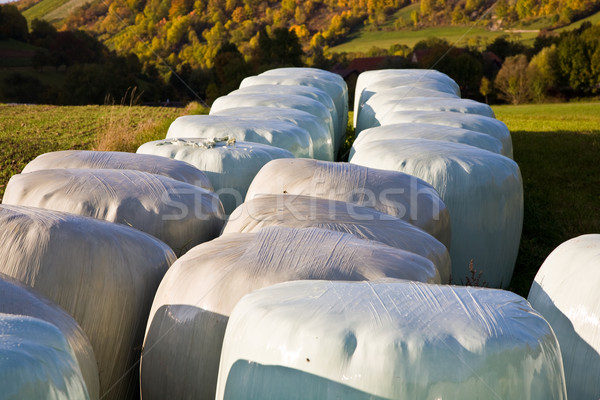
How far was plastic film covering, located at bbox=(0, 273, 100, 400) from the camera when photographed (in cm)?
204

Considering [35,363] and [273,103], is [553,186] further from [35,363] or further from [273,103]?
[35,363]

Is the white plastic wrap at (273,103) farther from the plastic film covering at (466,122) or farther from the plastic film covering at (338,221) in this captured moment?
the plastic film covering at (338,221)

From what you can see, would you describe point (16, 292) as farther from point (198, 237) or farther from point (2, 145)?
point (2, 145)

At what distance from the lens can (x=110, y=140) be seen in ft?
27.6

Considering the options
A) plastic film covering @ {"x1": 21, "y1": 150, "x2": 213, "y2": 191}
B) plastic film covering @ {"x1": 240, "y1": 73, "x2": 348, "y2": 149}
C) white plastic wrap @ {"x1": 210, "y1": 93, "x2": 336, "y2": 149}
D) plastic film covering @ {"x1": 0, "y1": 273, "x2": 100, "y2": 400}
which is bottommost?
plastic film covering @ {"x1": 240, "y1": 73, "x2": 348, "y2": 149}

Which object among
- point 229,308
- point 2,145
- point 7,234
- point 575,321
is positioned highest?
point 7,234

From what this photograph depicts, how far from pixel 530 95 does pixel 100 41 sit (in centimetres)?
3088

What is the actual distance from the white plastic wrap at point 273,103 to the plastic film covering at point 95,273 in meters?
4.17

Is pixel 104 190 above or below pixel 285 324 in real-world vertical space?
below

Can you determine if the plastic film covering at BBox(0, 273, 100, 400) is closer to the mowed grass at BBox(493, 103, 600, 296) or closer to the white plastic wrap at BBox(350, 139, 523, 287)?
the white plastic wrap at BBox(350, 139, 523, 287)

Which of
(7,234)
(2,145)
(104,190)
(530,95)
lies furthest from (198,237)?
(530,95)

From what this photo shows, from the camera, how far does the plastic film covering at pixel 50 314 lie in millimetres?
2035

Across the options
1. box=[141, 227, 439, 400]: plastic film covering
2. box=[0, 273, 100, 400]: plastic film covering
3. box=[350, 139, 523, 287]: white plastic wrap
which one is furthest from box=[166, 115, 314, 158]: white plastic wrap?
box=[0, 273, 100, 400]: plastic film covering

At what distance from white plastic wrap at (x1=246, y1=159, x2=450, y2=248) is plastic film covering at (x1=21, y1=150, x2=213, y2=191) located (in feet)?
1.29
